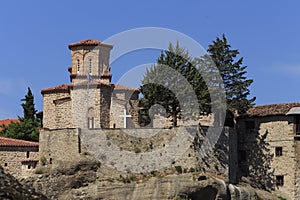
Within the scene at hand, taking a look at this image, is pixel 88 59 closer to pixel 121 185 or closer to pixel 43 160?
pixel 43 160

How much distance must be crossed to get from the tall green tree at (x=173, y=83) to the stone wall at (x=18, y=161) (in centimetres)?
1163

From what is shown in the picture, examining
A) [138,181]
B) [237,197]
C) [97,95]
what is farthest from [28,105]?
[237,197]

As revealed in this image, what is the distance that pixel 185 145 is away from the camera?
54.6 meters

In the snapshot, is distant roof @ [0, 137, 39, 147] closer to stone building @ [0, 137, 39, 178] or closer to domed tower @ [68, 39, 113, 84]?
stone building @ [0, 137, 39, 178]

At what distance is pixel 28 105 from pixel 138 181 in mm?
23974

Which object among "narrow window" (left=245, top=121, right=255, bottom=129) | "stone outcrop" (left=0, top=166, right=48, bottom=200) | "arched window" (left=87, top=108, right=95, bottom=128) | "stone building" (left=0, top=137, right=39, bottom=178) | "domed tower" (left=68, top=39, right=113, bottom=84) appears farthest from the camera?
"domed tower" (left=68, top=39, right=113, bottom=84)

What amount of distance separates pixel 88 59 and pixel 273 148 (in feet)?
65.9

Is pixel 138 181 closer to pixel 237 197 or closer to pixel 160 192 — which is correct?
pixel 160 192

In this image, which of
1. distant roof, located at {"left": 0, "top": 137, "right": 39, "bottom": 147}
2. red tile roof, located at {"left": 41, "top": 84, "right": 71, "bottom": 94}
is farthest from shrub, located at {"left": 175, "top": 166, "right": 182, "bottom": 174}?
red tile roof, located at {"left": 41, "top": 84, "right": 71, "bottom": 94}

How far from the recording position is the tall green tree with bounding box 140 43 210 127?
56125 mm

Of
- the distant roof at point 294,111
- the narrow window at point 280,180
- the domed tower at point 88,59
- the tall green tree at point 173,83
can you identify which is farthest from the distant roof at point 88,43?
the narrow window at point 280,180

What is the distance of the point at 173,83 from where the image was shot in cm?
5656

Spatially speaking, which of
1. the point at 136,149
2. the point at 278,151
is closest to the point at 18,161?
the point at 136,149

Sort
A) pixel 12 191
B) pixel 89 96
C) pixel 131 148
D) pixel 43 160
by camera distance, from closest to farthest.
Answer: pixel 12 191, pixel 43 160, pixel 131 148, pixel 89 96
